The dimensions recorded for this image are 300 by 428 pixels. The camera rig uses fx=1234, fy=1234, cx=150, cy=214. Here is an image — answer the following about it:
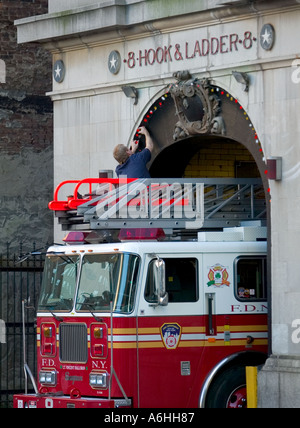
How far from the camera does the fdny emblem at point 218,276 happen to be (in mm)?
15609

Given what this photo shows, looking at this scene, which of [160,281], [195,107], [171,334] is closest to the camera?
[160,281]

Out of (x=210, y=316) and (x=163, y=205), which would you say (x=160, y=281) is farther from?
(x=163, y=205)

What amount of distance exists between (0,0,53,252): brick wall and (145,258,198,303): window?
7.73 meters

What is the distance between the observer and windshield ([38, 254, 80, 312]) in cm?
1590

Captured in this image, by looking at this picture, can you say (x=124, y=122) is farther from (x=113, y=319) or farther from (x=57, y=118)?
(x=113, y=319)

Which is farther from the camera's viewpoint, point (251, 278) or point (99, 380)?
point (251, 278)

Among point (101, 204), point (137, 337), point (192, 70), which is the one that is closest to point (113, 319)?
point (137, 337)

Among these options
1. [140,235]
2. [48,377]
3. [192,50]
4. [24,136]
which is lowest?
[48,377]

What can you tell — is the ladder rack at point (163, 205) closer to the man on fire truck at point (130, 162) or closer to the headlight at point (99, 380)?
the man on fire truck at point (130, 162)

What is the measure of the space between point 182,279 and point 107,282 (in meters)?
0.95

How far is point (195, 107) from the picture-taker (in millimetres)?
17688

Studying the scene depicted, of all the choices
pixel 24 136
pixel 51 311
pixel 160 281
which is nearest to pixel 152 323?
pixel 160 281

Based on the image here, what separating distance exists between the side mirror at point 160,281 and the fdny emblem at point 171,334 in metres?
0.38

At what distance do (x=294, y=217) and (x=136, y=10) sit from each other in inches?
170
